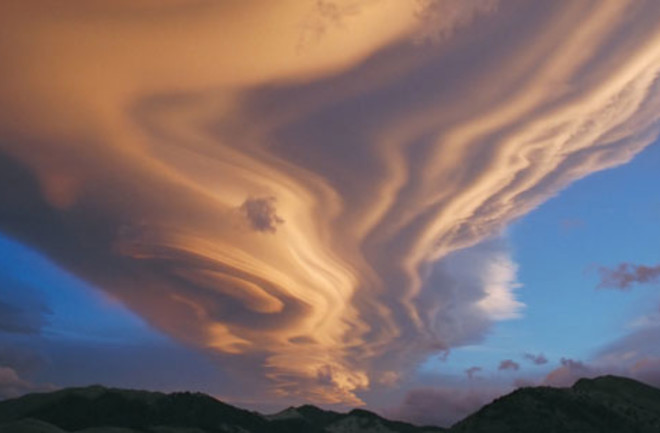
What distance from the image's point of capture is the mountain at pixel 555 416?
164125 mm

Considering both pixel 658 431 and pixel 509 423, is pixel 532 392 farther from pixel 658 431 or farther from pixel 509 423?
pixel 658 431

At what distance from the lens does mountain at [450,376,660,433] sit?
538 ft

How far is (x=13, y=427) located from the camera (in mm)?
176625

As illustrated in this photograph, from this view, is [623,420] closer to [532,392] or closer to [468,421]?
[532,392]

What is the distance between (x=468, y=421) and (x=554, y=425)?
868 inches

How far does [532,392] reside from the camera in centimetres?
17912

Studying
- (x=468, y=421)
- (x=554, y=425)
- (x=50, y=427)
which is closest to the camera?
(x=554, y=425)

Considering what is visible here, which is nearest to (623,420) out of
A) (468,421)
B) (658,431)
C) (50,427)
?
(658,431)

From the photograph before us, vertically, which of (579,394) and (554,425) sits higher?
(579,394)

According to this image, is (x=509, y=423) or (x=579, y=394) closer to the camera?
(x=509, y=423)

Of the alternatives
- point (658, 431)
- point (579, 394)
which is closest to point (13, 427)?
point (579, 394)

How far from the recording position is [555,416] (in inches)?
6585

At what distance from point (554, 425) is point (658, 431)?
31418 mm

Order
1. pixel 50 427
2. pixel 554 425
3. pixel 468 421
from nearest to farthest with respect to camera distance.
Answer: pixel 554 425
pixel 468 421
pixel 50 427
